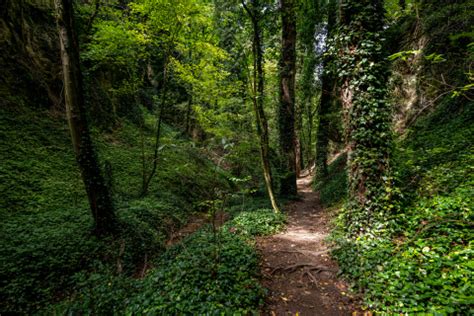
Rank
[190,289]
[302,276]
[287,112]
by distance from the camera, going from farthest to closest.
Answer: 1. [287,112]
2. [302,276]
3. [190,289]

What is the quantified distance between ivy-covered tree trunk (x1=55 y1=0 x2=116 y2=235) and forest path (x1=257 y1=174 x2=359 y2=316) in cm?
455

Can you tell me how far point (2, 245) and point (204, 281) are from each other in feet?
16.7

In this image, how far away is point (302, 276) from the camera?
4438mm

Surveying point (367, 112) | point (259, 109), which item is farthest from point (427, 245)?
point (259, 109)

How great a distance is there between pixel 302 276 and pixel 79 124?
6611mm

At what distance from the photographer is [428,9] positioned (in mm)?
8039

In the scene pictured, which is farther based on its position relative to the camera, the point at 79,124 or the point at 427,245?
the point at 79,124

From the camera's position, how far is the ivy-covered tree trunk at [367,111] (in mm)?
4859

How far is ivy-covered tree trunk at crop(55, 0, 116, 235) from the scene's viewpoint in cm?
546

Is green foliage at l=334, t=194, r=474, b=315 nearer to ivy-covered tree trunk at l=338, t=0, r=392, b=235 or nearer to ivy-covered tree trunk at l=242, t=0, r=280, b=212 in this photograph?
ivy-covered tree trunk at l=338, t=0, r=392, b=235

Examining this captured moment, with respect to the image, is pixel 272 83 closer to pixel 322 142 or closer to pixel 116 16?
pixel 322 142

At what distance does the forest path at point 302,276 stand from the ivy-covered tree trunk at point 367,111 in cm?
114

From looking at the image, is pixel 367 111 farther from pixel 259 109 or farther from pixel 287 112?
pixel 287 112

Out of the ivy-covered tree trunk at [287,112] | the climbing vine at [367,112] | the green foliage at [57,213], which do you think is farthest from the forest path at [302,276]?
the ivy-covered tree trunk at [287,112]
